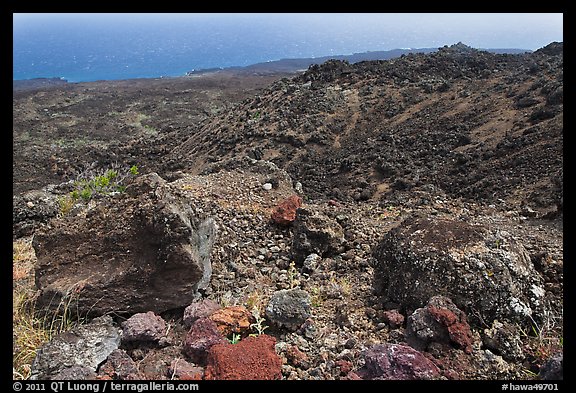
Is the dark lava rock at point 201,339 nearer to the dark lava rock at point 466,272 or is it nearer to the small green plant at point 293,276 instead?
the small green plant at point 293,276

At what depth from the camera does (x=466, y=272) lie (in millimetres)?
3234

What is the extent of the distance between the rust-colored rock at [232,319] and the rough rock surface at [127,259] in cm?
49

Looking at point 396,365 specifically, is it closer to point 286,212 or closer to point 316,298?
point 316,298

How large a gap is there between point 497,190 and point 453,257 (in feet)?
19.0

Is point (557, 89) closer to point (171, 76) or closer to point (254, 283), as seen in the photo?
point (254, 283)

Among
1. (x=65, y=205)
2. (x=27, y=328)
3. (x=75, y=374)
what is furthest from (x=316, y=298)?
(x=65, y=205)

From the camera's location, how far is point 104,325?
3.08 meters

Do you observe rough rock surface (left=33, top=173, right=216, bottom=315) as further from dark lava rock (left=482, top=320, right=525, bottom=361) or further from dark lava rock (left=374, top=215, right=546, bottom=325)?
dark lava rock (left=482, top=320, right=525, bottom=361)

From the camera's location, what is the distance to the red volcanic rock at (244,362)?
8.30 feet

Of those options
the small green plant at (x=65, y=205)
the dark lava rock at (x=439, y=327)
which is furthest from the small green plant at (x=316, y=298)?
the small green plant at (x=65, y=205)

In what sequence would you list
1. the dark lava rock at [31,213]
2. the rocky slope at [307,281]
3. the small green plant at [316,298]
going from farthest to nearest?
the dark lava rock at [31,213]
the small green plant at [316,298]
the rocky slope at [307,281]

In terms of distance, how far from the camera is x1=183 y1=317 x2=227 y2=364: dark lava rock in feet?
9.25

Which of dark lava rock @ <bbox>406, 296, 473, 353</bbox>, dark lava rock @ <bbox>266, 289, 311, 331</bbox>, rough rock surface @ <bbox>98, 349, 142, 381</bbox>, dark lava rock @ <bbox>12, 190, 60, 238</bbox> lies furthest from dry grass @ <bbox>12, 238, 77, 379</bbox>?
dark lava rock @ <bbox>12, 190, 60, 238</bbox>

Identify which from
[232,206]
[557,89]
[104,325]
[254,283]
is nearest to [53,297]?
[104,325]
